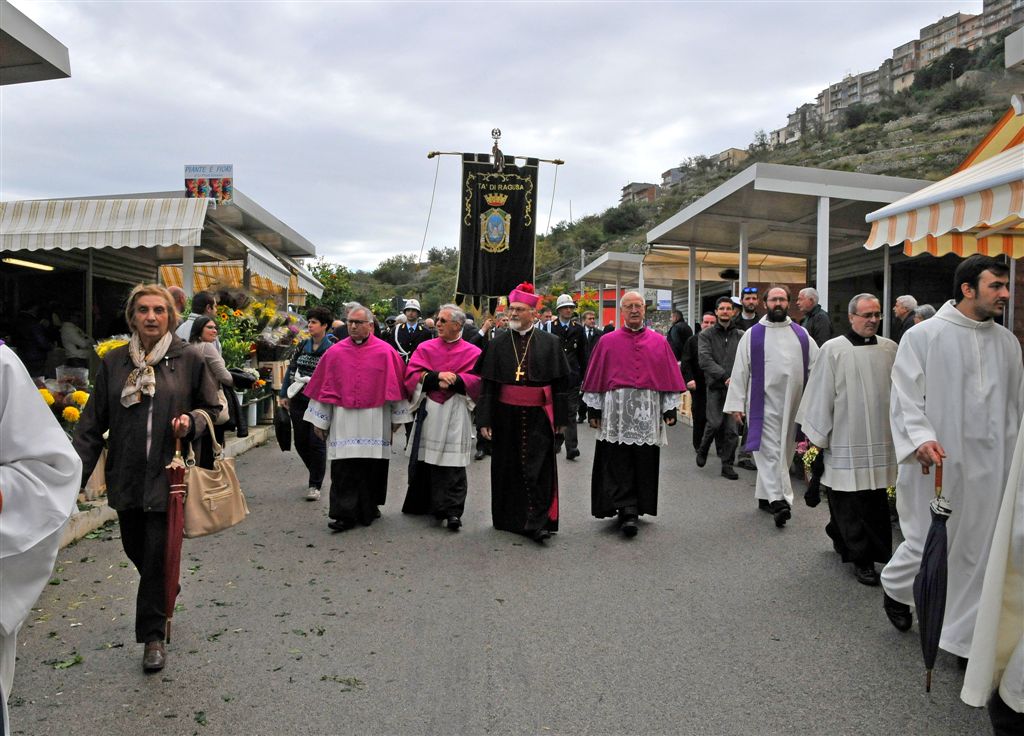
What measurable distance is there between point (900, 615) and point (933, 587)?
1.08 meters

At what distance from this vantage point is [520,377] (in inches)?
284

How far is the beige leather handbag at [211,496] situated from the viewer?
4.28 metres

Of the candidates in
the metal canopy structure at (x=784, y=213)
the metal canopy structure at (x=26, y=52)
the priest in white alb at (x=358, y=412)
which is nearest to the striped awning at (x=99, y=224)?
the metal canopy structure at (x=26, y=52)

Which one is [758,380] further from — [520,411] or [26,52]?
[26,52]

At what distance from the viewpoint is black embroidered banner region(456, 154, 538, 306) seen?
15.4 meters

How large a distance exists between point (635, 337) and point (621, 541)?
5.80 feet

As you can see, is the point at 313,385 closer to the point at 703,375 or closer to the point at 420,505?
the point at 420,505

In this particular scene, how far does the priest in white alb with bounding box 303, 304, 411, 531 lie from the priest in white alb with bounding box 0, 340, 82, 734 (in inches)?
181

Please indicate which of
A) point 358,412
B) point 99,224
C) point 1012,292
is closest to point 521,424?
point 358,412

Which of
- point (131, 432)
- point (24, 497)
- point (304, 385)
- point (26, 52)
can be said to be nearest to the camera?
point (24, 497)

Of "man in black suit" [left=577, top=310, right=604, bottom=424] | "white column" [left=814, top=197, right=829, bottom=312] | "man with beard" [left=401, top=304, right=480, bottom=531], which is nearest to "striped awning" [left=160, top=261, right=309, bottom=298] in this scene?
"man in black suit" [left=577, top=310, right=604, bottom=424]

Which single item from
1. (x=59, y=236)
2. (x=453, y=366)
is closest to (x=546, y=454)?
(x=453, y=366)

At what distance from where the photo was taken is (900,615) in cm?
464

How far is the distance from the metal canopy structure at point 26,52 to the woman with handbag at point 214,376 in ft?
11.0
